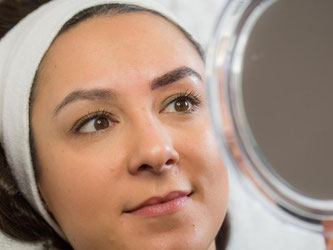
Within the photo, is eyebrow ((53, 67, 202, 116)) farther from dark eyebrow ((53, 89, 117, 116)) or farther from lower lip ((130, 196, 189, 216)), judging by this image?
lower lip ((130, 196, 189, 216))

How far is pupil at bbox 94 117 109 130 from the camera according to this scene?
713 mm

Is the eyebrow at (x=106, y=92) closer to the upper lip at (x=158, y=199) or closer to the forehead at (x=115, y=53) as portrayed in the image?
the forehead at (x=115, y=53)

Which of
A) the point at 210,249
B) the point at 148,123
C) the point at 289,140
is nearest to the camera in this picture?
the point at 289,140

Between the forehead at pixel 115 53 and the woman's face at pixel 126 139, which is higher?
the forehead at pixel 115 53

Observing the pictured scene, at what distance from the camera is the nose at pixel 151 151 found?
0.63 metres

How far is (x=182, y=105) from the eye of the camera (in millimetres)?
740

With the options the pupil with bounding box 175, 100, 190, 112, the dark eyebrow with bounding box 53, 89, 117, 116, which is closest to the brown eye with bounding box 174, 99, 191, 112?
the pupil with bounding box 175, 100, 190, 112

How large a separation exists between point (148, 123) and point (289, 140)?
0.20 metres

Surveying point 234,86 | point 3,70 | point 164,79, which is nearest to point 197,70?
point 164,79

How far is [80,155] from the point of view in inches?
27.4

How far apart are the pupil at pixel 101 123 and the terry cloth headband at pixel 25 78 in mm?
123

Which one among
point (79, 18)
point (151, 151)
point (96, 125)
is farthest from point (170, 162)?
point (79, 18)

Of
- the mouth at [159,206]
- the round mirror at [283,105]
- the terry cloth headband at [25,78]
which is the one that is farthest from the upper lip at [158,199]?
the terry cloth headband at [25,78]

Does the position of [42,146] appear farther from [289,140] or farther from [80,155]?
[289,140]
